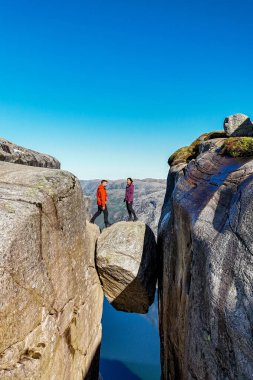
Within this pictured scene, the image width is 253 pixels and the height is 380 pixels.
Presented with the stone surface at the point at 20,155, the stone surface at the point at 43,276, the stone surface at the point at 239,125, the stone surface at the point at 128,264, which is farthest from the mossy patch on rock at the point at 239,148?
the stone surface at the point at 20,155

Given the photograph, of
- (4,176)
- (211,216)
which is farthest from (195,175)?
(4,176)

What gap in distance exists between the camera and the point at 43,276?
997 cm

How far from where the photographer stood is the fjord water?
52562mm

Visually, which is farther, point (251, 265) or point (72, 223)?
point (72, 223)

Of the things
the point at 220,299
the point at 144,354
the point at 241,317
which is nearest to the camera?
the point at 241,317

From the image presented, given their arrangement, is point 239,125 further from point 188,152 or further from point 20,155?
point 20,155

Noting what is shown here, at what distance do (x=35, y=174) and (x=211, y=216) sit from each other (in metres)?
7.17

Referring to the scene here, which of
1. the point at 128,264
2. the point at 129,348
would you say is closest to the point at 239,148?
the point at 128,264

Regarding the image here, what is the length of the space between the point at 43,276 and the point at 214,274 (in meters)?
5.78

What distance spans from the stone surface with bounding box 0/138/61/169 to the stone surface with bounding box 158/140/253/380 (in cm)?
1119

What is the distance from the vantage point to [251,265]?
7211 millimetres

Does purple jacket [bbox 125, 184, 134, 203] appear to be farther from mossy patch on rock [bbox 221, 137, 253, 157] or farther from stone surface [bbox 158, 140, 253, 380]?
mossy patch on rock [bbox 221, 137, 253, 157]

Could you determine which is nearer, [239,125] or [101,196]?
[101,196]

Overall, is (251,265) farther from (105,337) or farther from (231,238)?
(105,337)
